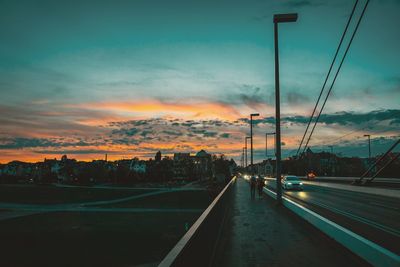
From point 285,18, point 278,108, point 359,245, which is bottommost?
point 359,245

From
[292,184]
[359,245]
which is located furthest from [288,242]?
[292,184]

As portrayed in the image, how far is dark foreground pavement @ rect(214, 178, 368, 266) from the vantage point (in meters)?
7.25

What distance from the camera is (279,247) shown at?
8664mm

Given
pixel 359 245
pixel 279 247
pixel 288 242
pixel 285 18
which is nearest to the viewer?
pixel 359 245

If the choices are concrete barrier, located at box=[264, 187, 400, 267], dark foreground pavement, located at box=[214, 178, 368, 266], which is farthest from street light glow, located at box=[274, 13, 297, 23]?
concrete barrier, located at box=[264, 187, 400, 267]

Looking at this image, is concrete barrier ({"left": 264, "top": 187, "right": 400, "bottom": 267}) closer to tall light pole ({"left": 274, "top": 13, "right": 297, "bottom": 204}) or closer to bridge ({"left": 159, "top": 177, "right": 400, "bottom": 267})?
bridge ({"left": 159, "top": 177, "right": 400, "bottom": 267})

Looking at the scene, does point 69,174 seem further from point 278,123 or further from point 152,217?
point 278,123

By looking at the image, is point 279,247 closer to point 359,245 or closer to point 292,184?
point 359,245

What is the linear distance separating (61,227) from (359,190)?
32356 mm

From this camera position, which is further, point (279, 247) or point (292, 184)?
point (292, 184)

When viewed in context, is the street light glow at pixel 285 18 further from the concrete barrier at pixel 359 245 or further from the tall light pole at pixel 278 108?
the concrete barrier at pixel 359 245

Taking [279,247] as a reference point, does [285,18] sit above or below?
above

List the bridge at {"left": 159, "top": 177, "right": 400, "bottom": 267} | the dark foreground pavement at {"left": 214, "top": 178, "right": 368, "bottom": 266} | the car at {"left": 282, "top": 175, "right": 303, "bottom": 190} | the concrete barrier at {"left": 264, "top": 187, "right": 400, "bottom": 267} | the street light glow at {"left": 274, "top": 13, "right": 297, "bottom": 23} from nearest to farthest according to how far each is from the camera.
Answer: the concrete barrier at {"left": 264, "top": 187, "right": 400, "bottom": 267}, the bridge at {"left": 159, "top": 177, "right": 400, "bottom": 267}, the dark foreground pavement at {"left": 214, "top": 178, "right": 368, "bottom": 266}, the street light glow at {"left": 274, "top": 13, "right": 297, "bottom": 23}, the car at {"left": 282, "top": 175, "right": 303, "bottom": 190}

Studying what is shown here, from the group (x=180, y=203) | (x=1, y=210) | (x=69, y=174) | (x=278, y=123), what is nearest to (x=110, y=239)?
(x=278, y=123)
